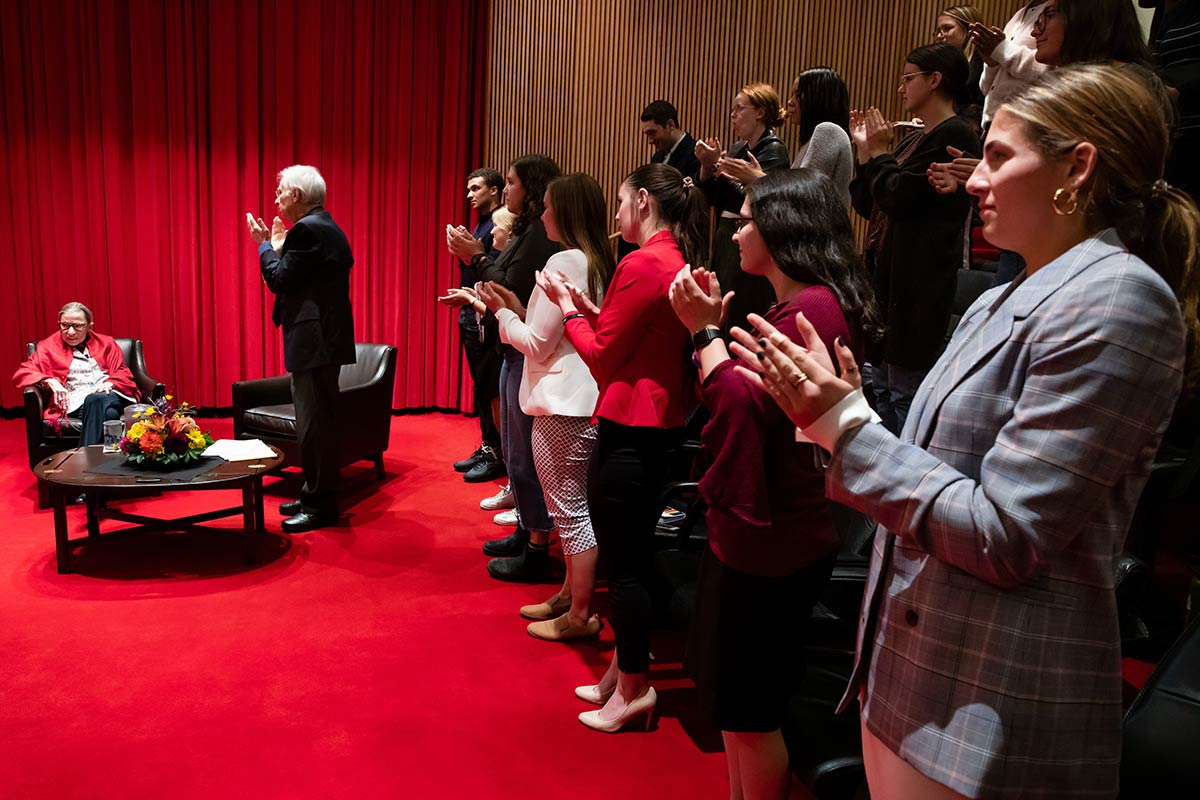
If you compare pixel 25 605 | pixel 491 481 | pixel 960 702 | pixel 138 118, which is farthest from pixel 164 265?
pixel 960 702

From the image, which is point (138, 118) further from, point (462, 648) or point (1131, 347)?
point (1131, 347)

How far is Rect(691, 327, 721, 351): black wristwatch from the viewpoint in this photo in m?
1.88

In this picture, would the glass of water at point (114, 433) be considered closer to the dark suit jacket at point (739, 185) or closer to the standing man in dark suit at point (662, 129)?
the dark suit jacket at point (739, 185)

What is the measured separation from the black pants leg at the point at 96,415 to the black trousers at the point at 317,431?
1.22 m

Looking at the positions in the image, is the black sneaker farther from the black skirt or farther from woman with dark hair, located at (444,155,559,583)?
the black skirt

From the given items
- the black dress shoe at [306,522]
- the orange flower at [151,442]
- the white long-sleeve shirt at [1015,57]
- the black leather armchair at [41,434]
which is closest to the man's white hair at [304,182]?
the orange flower at [151,442]

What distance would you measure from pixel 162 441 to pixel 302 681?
57.8 inches

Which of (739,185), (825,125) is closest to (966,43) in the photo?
(825,125)

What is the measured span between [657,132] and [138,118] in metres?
3.74

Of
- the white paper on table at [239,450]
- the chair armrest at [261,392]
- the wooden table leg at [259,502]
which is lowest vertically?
the wooden table leg at [259,502]

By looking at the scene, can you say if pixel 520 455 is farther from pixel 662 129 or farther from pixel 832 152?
pixel 662 129

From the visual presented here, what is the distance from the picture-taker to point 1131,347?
0.92 meters

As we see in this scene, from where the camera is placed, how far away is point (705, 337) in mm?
1879

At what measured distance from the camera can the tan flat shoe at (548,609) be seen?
3.48 m
